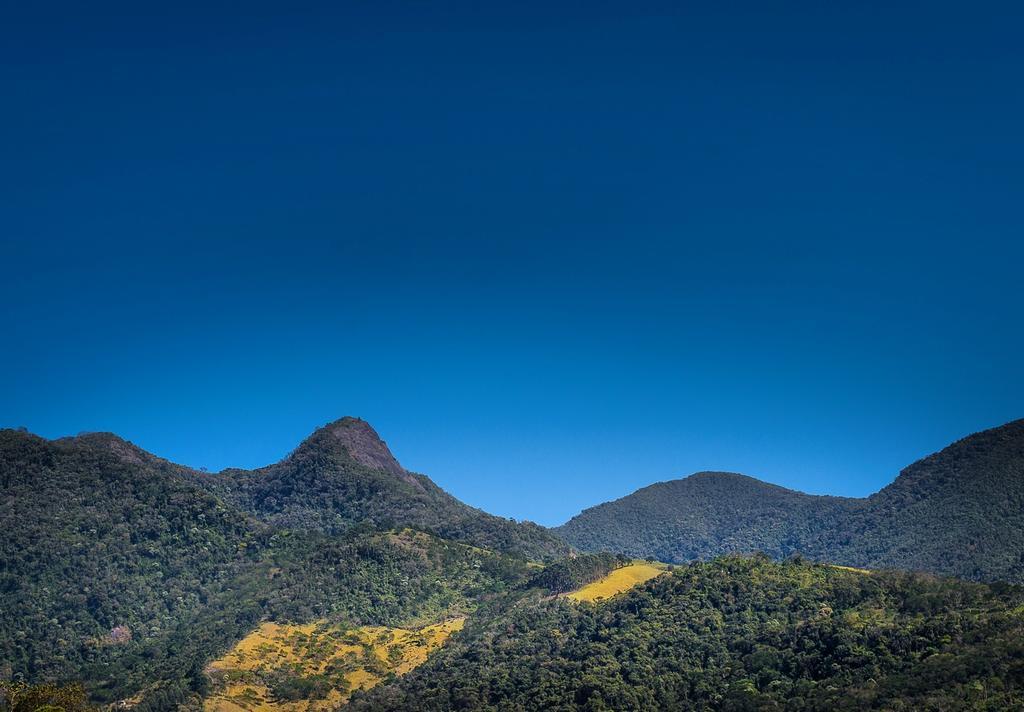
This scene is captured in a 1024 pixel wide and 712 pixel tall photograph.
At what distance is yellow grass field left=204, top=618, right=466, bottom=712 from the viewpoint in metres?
132

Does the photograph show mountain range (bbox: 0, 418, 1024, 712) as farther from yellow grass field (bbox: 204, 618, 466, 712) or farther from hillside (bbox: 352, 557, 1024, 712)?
yellow grass field (bbox: 204, 618, 466, 712)

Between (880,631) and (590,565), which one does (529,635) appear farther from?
(880,631)

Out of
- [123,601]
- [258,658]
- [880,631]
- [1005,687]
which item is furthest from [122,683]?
[1005,687]

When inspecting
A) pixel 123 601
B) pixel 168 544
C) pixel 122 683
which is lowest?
pixel 122 683

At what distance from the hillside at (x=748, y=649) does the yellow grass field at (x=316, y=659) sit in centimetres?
946

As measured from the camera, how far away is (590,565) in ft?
586

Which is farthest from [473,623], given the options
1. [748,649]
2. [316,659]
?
[748,649]

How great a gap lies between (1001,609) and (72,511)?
170 metres

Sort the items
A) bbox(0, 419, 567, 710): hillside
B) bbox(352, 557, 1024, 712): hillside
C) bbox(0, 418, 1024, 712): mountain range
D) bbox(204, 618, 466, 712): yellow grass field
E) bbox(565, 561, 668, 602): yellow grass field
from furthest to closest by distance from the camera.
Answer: bbox(565, 561, 668, 602): yellow grass field → bbox(0, 419, 567, 710): hillside → bbox(204, 618, 466, 712): yellow grass field → bbox(0, 418, 1024, 712): mountain range → bbox(352, 557, 1024, 712): hillside

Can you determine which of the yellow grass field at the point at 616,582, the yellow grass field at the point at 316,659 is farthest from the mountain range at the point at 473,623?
the yellow grass field at the point at 616,582

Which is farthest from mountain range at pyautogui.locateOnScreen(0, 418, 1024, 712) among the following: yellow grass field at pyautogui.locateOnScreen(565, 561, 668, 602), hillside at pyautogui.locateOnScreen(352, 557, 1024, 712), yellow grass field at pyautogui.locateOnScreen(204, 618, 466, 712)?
yellow grass field at pyautogui.locateOnScreen(565, 561, 668, 602)

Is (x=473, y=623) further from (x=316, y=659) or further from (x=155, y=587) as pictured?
(x=155, y=587)

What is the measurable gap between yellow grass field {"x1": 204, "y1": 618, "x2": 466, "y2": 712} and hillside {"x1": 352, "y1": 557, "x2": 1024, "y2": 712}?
31.0 ft

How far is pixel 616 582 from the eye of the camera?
173000 millimetres
